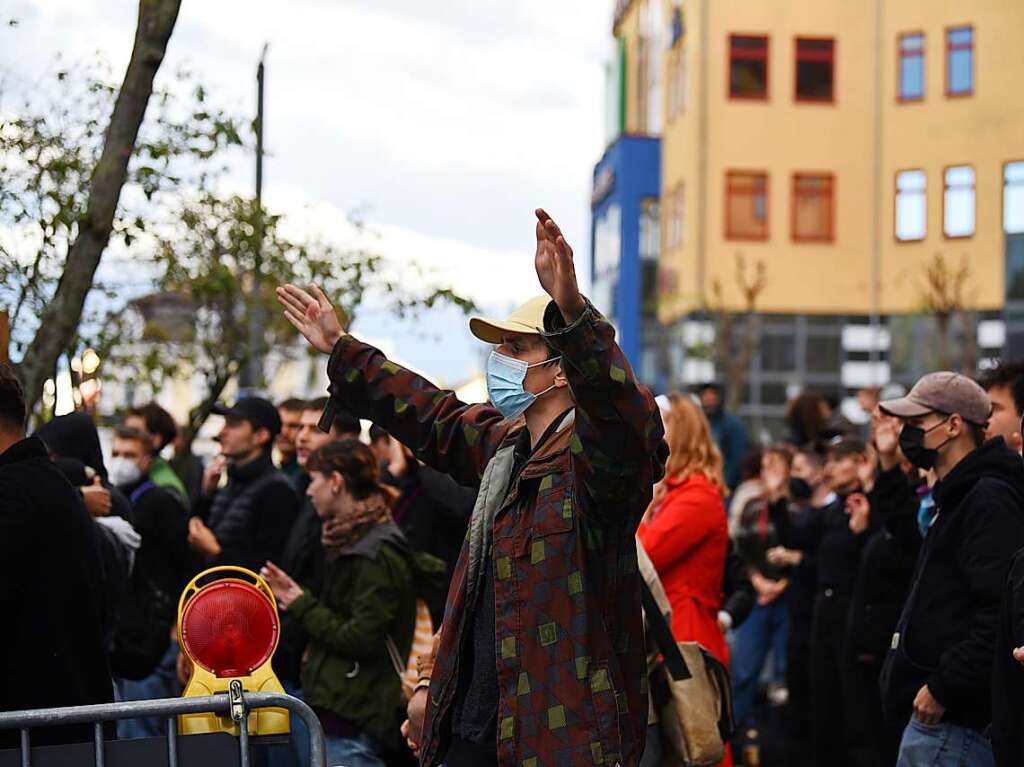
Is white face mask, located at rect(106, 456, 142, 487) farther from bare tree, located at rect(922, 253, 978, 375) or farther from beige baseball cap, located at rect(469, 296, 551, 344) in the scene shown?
bare tree, located at rect(922, 253, 978, 375)

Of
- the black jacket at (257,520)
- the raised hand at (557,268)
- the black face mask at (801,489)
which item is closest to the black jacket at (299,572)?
the black jacket at (257,520)

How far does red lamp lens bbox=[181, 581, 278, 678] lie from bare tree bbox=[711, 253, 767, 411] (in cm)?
3248

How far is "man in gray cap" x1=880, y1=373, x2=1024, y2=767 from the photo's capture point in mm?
6227

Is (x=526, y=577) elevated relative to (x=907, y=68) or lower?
lower

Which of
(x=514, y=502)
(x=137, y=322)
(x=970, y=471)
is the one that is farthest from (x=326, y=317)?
(x=137, y=322)

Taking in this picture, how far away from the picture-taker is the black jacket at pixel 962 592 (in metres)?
6.21

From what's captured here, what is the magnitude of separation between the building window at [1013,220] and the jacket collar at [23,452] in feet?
115

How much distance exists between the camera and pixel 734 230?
4188 centimetres

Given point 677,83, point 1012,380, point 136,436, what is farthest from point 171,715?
point 677,83

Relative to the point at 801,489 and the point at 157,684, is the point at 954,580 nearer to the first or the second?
the point at 157,684

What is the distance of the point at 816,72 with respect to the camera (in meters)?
42.0

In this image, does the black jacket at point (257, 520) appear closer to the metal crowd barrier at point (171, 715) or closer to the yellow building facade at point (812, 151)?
the metal crowd barrier at point (171, 715)

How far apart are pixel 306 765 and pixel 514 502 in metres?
3.60

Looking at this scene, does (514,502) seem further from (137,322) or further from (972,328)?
(972,328)
